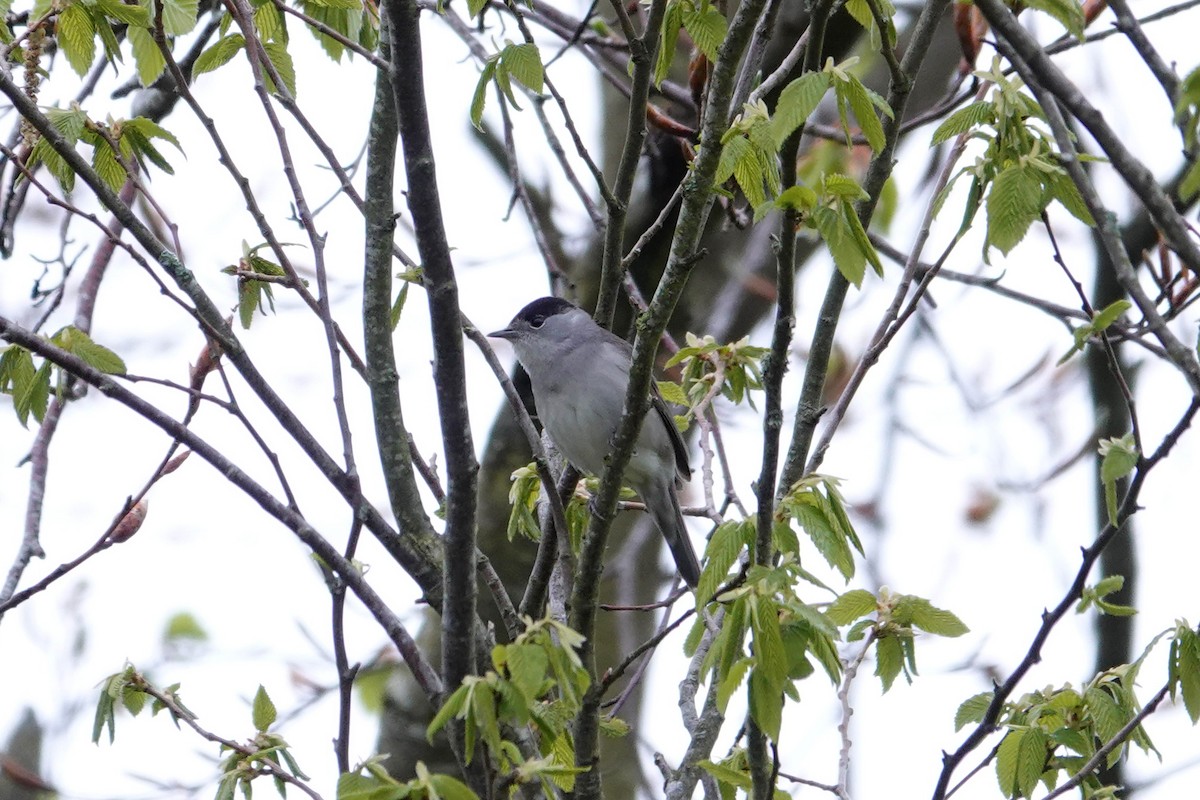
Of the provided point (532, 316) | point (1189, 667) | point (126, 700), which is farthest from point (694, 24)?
point (532, 316)

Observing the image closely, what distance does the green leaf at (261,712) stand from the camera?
3.02 m

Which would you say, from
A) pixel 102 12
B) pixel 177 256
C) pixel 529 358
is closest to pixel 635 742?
pixel 529 358

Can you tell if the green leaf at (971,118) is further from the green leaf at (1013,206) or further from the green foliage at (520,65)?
the green foliage at (520,65)

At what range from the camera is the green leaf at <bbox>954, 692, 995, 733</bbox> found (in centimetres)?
314

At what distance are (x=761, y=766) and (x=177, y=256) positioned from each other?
1883 mm

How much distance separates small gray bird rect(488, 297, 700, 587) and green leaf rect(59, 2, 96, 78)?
240 cm

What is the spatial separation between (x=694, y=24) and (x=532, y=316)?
2.85m

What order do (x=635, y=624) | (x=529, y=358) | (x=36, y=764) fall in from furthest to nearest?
(x=36, y=764), (x=635, y=624), (x=529, y=358)

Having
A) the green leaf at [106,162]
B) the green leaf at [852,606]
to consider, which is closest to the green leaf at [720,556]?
the green leaf at [852,606]

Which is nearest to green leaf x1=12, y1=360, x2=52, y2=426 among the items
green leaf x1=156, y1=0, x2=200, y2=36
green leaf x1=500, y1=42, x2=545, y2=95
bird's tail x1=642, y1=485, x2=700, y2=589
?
green leaf x1=156, y1=0, x2=200, y2=36

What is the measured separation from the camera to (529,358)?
5715 millimetres

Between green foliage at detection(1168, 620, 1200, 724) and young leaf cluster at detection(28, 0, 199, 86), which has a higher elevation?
young leaf cluster at detection(28, 0, 199, 86)

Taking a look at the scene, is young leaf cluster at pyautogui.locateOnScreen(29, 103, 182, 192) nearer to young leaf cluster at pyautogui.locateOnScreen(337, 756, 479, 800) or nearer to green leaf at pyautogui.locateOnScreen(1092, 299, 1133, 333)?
young leaf cluster at pyautogui.locateOnScreen(337, 756, 479, 800)

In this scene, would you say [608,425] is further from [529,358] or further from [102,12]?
[102,12]
